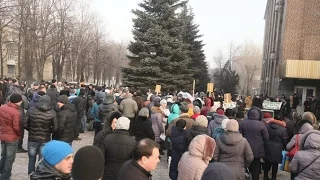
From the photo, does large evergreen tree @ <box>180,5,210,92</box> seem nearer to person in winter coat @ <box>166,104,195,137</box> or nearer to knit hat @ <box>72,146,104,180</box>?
person in winter coat @ <box>166,104,195,137</box>

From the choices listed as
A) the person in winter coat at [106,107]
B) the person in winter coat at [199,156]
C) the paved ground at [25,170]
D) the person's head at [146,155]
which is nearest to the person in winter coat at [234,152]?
the person in winter coat at [199,156]

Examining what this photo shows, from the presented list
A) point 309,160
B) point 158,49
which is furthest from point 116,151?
point 158,49

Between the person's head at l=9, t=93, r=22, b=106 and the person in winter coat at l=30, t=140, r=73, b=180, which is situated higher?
the person's head at l=9, t=93, r=22, b=106

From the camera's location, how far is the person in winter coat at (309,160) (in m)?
5.52

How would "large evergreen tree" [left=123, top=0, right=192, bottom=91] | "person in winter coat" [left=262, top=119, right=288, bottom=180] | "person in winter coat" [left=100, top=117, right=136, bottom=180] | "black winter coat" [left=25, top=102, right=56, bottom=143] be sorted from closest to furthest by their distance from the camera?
"person in winter coat" [left=100, top=117, right=136, bottom=180]
"black winter coat" [left=25, top=102, right=56, bottom=143]
"person in winter coat" [left=262, top=119, right=288, bottom=180]
"large evergreen tree" [left=123, top=0, right=192, bottom=91]

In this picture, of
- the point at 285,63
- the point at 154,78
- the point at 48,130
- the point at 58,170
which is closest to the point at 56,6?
the point at 154,78

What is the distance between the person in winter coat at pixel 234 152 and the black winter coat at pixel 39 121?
11.3 ft

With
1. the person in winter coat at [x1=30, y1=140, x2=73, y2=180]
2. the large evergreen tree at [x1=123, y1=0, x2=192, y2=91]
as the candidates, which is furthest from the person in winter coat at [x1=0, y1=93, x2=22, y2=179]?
the large evergreen tree at [x1=123, y1=0, x2=192, y2=91]

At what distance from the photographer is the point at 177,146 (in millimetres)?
7559

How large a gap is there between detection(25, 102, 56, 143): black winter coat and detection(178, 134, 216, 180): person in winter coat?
147 inches

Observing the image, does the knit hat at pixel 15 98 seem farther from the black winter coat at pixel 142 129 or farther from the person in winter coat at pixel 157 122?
the person in winter coat at pixel 157 122

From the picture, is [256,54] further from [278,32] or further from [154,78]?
[154,78]

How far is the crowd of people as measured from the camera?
130 inches

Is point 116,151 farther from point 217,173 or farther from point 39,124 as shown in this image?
point 39,124
